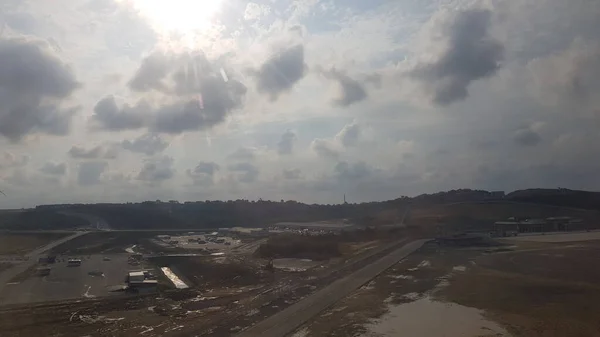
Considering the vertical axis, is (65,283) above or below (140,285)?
below

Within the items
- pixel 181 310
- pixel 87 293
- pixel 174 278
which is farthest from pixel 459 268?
pixel 87 293

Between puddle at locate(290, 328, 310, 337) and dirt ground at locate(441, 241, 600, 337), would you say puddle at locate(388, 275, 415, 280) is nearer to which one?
dirt ground at locate(441, 241, 600, 337)

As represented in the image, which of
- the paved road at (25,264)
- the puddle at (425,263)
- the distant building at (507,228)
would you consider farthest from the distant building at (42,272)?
the distant building at (507,228)

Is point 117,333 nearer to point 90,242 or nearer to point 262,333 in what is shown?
point 262,333

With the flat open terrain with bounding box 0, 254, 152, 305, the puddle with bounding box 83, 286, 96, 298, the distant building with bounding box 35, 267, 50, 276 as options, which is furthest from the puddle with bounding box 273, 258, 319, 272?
the distant building with bounding box 35, 267, 50, 276

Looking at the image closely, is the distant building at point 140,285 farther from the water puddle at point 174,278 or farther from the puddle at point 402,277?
the puddle at point 402,277

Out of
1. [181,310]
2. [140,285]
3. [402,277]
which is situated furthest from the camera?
[402,277]

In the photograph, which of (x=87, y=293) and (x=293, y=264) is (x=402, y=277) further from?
(x=87, y=293)
